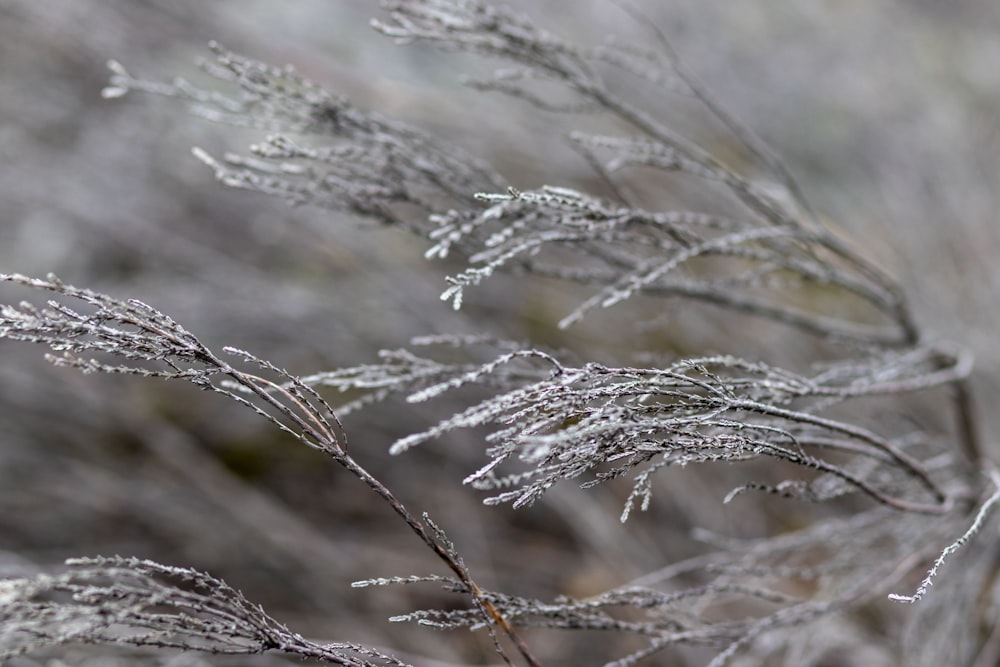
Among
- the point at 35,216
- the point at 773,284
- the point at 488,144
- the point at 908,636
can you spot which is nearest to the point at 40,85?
the point at 35,216

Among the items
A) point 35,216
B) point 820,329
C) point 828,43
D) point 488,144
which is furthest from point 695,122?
point 35,216

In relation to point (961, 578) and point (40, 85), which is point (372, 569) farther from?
point (40, 85)

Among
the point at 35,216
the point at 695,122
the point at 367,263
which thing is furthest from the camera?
the point at 695,122

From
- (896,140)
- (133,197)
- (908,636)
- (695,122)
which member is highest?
(896,140)

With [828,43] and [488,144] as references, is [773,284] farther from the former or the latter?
[828,43]

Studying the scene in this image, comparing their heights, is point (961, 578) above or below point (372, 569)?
above

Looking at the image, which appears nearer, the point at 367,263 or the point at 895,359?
the point at 895,359

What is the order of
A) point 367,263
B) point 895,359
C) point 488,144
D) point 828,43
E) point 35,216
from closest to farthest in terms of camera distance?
point 895,359 < point 367,263 < point 488,144 < point 35,216 < point 828,43
